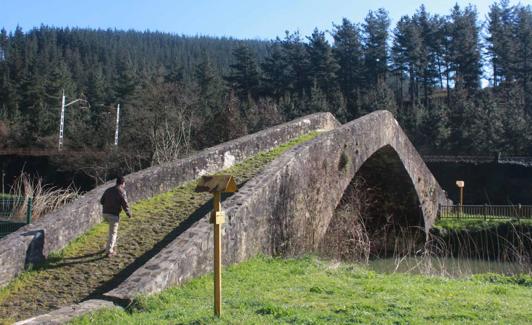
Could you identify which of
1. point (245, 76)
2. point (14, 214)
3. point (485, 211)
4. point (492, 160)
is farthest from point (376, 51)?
→ point (14, 214)

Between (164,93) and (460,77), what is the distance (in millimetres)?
32142

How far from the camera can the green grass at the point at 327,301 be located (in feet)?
20.8

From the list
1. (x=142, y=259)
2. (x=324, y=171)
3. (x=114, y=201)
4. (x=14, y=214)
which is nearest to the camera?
(x=142, y=259)

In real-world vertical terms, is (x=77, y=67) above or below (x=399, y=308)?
above

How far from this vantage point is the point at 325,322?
6.13 m

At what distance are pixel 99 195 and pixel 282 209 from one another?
11.4ft

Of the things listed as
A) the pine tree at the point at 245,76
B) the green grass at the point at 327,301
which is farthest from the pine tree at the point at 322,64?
the green grass at the point at 327,301

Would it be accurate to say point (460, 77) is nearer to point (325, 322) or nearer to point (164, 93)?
point (164, 93)

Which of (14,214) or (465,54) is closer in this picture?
(14,214)

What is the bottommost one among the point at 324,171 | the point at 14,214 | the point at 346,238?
the point at 346,238

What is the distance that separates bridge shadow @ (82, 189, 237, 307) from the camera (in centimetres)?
825

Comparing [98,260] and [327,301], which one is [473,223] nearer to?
[98,260]

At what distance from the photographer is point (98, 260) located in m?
9.50

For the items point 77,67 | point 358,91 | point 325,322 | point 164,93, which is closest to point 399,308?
point 325,322
